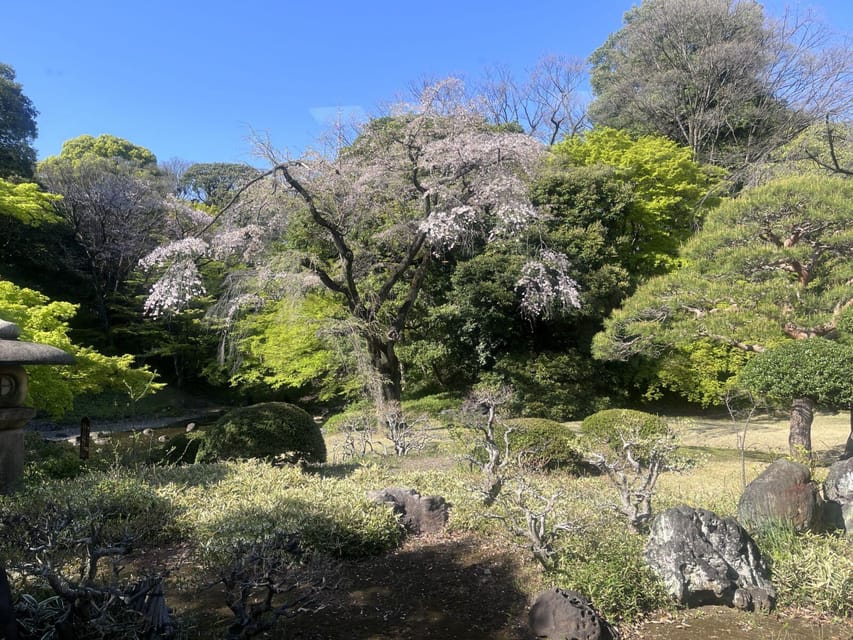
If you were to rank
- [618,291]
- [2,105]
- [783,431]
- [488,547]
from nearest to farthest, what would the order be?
[488,547], [783,431], [618,291], [2,105]

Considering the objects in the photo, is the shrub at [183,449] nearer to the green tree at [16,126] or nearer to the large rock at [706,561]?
the large rock at [706,561]

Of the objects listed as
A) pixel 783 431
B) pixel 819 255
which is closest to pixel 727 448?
pixel 783 431

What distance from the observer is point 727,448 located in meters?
10.1

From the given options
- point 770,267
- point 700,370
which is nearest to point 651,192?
point 700,370

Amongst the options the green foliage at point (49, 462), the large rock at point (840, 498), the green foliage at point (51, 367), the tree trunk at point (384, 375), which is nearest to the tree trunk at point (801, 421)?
the large rock at point (840, 498)

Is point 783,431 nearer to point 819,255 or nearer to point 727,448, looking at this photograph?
point 727,448

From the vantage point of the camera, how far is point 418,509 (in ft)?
16.8

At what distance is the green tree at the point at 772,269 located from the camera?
7.48 metres

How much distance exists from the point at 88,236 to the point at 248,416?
693 inches

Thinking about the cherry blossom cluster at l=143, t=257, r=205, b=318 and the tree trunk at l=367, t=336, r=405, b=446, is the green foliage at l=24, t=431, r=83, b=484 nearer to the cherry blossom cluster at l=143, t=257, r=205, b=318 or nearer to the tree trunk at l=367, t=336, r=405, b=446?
the cherry blossom cluster at l=143, t=257, r=205, b=318

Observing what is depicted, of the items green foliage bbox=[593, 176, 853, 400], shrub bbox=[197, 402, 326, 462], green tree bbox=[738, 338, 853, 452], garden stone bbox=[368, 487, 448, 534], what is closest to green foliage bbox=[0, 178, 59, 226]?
shrub bbox=[197, 402, 326, 462]

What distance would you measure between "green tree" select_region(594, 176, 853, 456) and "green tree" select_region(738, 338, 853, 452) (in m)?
0.40

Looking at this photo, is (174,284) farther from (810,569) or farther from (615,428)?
(810,569)

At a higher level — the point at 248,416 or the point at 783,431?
the point at 248,416
